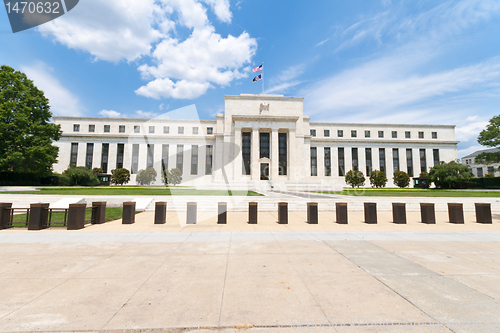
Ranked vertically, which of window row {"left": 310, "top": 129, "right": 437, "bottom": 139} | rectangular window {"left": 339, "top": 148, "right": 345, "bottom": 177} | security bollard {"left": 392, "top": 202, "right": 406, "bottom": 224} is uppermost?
window row {"left": 310, "top": 129, "right": 437, "bottom": 139}

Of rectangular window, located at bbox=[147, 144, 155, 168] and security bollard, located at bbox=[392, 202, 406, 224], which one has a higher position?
rectangular window, located at bbox=[147, 144, 155, 168]

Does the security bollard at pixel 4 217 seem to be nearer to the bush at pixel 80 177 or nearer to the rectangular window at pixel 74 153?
the bush at pixel 80 177

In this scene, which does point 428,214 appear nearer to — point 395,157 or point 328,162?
point 328,162

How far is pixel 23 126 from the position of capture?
3403 cm

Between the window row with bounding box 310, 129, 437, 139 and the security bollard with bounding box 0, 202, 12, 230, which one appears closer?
the security bollard with bounding box 0, 202, 12, 230

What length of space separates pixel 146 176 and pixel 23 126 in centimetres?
2469

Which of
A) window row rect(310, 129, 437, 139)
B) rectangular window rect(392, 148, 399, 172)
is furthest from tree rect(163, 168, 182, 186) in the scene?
rectangular window rect(392, 148, 399, 172)

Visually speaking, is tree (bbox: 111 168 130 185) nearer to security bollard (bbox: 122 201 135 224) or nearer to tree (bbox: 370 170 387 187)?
security bollard (bbox: 122 201 135 224)

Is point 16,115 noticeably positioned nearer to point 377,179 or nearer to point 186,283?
point 186,283

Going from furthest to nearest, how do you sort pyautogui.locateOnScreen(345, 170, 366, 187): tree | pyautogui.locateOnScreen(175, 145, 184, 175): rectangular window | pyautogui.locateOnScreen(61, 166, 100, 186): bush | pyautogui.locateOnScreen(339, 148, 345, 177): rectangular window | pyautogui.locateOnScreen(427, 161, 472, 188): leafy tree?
pyautogui.locateOnScreen(339, 148, 345, 177): rectangular window → pyautogui.locateOnScreen(175, 145, 184, 175): rectangular window → pyautogui.locateOnScreen(345, 170, 366, 187): tree → pyautogui.locateOnScreen(61, 166, 100, 186): bush → pyautogui.locateOnScreen(427, 161, 472, 188): leafy tree

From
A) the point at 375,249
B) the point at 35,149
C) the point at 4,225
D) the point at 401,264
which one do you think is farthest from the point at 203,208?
the point at 35,149

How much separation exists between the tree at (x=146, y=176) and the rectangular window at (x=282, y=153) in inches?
1170

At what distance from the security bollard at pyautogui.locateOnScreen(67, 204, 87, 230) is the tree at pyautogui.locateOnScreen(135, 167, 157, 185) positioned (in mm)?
48512

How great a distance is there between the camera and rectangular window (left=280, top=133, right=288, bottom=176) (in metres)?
56.2
